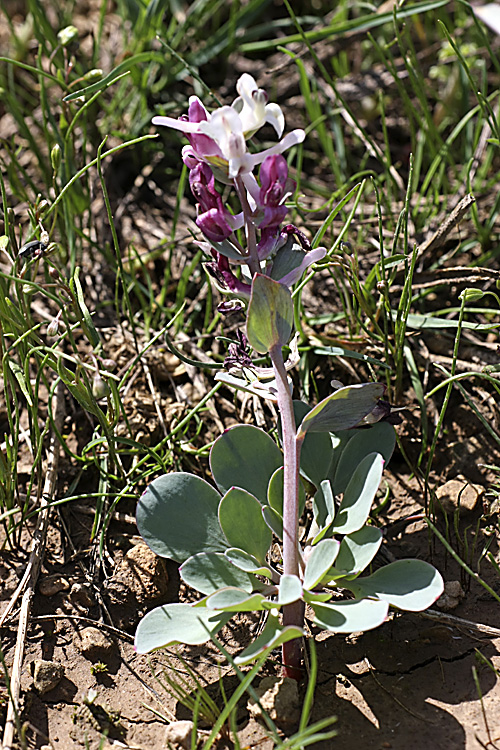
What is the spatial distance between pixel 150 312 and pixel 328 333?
20.3 inches

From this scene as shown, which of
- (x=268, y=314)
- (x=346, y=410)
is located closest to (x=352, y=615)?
(x=346, y=410)

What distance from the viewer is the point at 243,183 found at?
4.18ft

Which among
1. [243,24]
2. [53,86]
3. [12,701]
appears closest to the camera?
[12,701]

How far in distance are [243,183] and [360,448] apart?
60 cm

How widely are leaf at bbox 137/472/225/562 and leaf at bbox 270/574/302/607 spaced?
262mm

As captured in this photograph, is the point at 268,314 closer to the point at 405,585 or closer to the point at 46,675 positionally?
the point at 405,585

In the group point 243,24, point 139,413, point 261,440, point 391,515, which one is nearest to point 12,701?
point 261,440

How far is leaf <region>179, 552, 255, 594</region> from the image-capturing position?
1312mm

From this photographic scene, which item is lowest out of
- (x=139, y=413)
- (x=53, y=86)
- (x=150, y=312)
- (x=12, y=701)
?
(x=12, y=701)

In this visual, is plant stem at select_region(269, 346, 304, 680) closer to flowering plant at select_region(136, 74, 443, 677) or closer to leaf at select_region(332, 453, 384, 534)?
flowering plant at select_region(136, 74, 443, 677)

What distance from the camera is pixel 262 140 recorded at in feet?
8.43

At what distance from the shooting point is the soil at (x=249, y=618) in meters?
1.29

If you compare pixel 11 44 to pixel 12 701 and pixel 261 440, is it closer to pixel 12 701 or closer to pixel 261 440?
pixel 261 440

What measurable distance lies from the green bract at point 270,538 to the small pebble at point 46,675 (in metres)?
0.29
